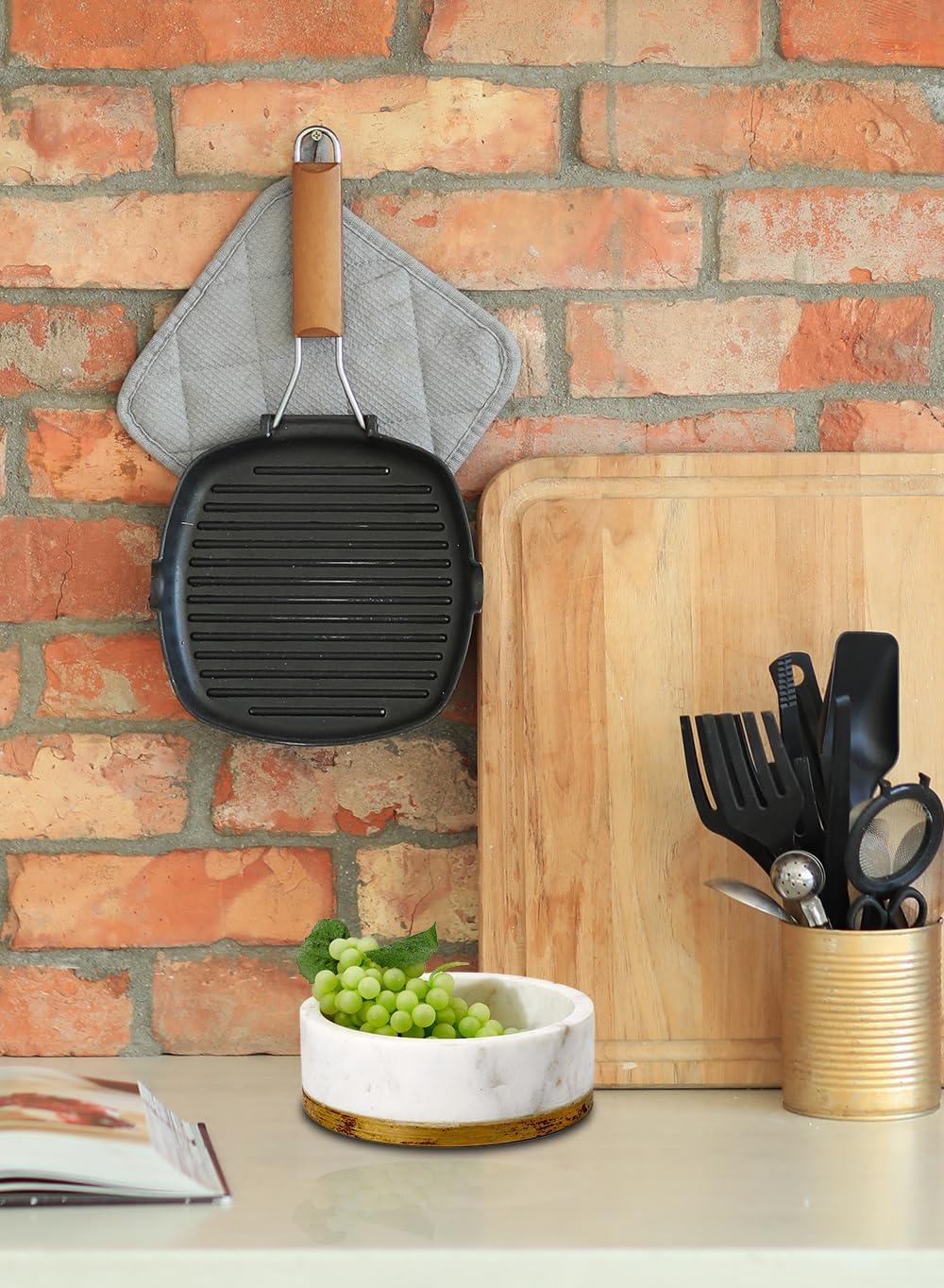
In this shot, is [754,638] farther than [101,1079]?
Yes

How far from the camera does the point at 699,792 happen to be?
3.30 feet

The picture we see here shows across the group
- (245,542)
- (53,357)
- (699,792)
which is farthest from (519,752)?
(53,357)

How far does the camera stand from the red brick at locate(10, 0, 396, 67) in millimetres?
1163

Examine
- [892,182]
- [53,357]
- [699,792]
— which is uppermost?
[892,182]

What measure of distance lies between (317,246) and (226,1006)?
0.69 m

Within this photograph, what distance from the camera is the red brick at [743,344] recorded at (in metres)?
1.17

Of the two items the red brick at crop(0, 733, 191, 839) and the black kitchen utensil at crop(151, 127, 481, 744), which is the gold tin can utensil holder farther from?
the red brick at crop(0, 733, 191, 839)

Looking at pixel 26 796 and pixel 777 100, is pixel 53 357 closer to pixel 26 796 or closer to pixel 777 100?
pixel 26 796

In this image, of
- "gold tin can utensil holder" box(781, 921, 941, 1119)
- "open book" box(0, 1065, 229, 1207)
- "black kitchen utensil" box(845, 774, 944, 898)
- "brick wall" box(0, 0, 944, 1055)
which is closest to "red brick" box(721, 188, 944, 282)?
"brick wall" box(0, 0, 944, 1055)

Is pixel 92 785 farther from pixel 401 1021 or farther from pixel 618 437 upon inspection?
pixel 618 437

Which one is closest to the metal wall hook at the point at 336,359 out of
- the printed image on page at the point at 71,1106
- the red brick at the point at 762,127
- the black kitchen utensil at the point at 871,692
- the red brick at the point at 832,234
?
the red brick at the point at 762,127

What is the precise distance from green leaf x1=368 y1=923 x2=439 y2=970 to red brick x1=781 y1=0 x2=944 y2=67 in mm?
853

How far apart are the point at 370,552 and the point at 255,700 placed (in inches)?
6.5

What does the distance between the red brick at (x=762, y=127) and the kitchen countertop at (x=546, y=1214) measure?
0.83 m
